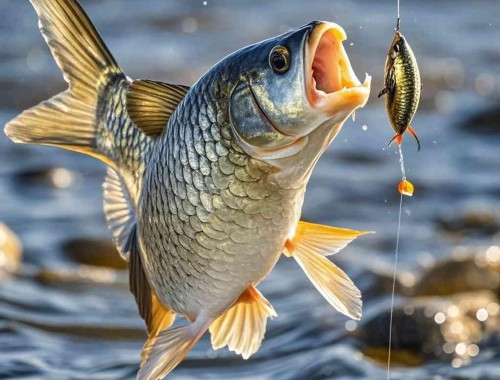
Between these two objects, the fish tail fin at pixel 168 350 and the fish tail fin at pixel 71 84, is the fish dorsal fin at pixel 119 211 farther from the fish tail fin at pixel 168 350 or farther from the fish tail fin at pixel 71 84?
the fish tail fin at pixel 168 350

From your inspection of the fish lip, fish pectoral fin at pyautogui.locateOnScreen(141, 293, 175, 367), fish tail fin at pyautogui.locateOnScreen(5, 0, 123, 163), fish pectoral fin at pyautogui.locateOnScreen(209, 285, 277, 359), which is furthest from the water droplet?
the fish lip

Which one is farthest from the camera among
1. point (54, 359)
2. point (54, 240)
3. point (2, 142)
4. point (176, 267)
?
point (2, 142)

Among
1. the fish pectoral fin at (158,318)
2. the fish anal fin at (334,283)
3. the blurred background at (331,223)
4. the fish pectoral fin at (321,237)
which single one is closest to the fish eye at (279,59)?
the fish pectoral fin at (321,237)

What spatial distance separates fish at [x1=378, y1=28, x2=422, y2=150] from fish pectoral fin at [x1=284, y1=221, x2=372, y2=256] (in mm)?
370

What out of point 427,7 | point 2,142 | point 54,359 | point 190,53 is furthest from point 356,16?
point 54,359

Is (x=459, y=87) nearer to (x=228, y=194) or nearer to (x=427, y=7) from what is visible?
(x=427, y=7)

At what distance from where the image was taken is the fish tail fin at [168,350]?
3883 millimetres

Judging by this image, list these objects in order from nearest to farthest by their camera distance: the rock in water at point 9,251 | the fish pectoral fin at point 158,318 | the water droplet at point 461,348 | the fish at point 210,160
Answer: the fish at point 210,160
the fish pectoral fin at point 158,318
the water droplet at point 461,348
the rock in water at point 9,251

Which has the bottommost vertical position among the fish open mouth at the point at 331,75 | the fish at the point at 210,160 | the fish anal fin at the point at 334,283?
the fish anal fin at the point at 334,283

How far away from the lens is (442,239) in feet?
25.7

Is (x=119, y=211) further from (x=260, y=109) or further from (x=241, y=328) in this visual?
(x=260, y=109)

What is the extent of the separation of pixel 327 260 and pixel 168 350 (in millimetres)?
580

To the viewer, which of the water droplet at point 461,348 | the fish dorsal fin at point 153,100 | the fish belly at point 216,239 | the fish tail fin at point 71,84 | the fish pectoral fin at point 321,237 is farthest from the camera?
the water droplet at point 461,348

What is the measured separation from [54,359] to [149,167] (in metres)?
2.36
